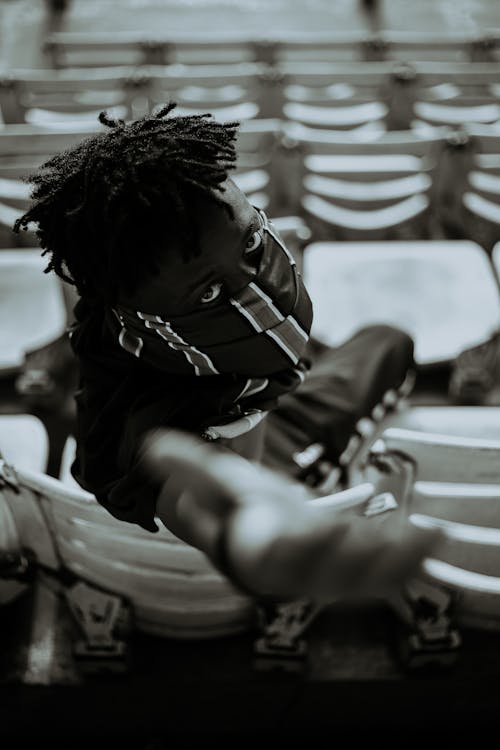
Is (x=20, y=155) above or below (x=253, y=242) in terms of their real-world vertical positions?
below

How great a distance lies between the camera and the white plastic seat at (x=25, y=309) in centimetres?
216

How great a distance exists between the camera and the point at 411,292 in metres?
2.31

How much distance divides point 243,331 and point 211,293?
0.28 ft

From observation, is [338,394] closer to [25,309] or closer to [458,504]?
[458,504]

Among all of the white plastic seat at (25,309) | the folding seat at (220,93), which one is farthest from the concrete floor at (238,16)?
the white plastic seat at (25,309)

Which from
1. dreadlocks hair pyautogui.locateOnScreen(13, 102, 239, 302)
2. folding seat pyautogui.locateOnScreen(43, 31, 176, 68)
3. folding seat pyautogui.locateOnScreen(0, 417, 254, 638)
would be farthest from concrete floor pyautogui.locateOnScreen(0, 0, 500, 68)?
dreadlocks hair pyautogui.locateOnScreen(13, 102, 239, 302)

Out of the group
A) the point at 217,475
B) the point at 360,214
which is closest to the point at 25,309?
the point at 360,214

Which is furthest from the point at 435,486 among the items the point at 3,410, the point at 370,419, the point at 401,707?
the point at 3,410

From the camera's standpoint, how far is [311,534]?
556 millimetres

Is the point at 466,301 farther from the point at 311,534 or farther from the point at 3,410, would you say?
the point at 311,534

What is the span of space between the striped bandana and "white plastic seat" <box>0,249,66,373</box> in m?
1.13

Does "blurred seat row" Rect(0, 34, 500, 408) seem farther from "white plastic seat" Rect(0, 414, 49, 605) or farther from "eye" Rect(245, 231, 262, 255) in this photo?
"eye" Rect(245, 231, 262, 255)

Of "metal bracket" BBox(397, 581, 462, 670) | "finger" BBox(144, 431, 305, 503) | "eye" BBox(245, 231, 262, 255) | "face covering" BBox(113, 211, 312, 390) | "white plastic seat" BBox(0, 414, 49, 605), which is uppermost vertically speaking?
"eye" BBox(245, 231, 262, 255)

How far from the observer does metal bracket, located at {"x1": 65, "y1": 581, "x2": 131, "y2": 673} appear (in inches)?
57.5
